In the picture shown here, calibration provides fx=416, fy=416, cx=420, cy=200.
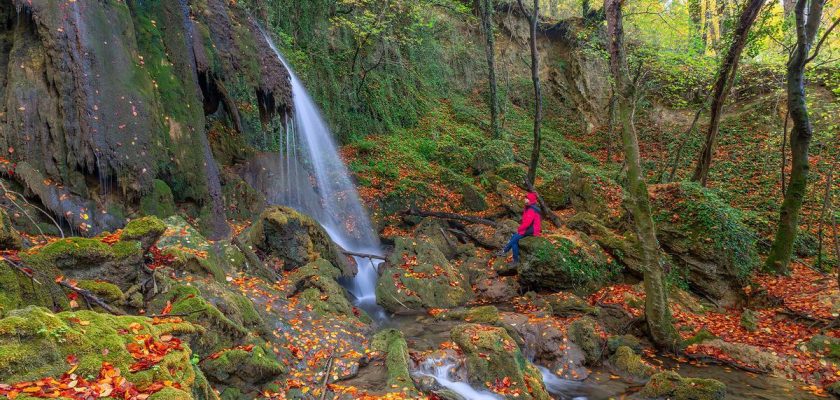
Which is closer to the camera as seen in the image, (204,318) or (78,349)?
(78,349)

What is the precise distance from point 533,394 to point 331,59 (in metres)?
17.2

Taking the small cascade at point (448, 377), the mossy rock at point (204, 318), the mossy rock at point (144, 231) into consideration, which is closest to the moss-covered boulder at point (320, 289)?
the small cascade at point (448, 377)

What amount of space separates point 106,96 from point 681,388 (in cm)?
1043

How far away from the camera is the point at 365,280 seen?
11320 mm

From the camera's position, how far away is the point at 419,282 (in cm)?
995

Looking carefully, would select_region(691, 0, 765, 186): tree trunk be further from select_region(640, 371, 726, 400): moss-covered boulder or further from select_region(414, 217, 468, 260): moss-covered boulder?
select_region(640, 371, 726, 400): moss-covered boulder

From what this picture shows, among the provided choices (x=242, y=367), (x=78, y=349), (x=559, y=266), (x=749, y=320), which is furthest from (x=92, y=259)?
(x=749, y=320)

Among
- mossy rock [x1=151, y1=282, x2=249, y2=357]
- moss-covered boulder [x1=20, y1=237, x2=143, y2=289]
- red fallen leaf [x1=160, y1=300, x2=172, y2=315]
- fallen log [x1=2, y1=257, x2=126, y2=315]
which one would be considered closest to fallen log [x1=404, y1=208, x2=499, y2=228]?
mossy rock [x1=151, y1=282, x2=249, y2=357]

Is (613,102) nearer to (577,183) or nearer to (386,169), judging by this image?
(577,183)

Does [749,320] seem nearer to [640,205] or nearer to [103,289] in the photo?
[640,205]

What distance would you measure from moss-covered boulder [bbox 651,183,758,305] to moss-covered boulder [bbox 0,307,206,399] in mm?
11744

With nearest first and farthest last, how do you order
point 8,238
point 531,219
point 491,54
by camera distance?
point 8,238 → point 531,219 → point 491,54

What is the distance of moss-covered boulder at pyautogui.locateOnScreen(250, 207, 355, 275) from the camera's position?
9203 millimetres

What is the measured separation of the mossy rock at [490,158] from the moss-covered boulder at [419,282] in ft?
24.9
